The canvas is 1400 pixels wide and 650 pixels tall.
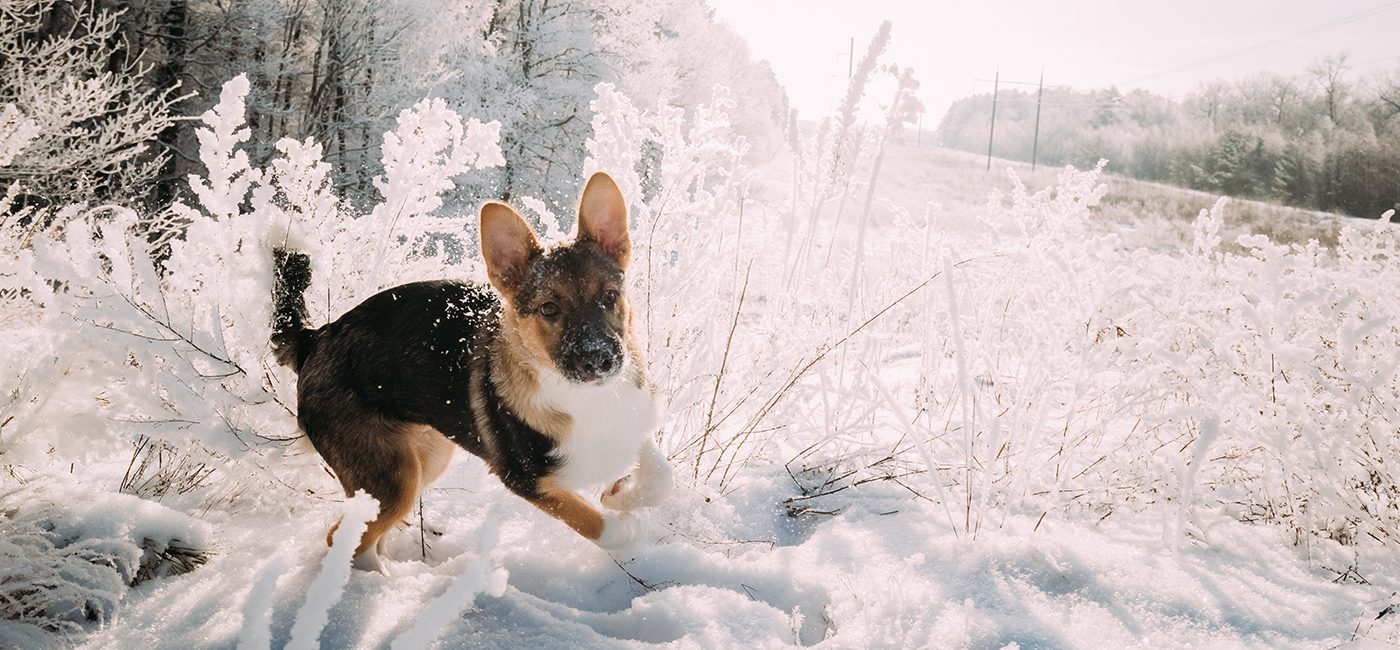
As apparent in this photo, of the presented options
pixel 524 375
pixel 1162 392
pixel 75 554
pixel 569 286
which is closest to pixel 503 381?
pixel 524 375

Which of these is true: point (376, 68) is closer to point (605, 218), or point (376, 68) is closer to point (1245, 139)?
point (605, 218)

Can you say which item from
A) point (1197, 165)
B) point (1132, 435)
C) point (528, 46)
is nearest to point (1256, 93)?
point (1197, 165)

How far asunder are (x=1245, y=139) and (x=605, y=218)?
58.7 meters

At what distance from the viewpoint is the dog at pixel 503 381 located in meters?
2.39

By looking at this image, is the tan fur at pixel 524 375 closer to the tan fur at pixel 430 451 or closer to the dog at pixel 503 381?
the dog at pixel 503 381

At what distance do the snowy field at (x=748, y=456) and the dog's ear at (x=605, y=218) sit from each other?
0.31m

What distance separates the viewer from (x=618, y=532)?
2420 millimetres

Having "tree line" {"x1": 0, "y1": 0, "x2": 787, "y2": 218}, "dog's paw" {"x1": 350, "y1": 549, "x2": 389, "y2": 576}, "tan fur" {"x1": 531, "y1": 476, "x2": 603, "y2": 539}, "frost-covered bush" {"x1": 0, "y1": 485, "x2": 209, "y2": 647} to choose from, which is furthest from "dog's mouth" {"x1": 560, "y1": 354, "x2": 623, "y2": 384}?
"tree line" {"x1": 0, "y1": 0, "x2": 787, "y2": 218}

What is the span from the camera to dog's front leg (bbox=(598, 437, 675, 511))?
2.65 metres

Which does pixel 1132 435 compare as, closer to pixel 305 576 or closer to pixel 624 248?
pixel 624 248

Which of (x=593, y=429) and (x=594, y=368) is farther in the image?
(x=593, y=429)

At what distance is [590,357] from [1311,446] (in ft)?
8.62

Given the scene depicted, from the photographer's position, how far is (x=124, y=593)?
197 cm

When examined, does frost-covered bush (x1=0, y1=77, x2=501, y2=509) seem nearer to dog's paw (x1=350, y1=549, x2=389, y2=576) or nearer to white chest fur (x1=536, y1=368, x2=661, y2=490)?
dog's paw (x1=350, y1=549, x2=389, y2=576)
